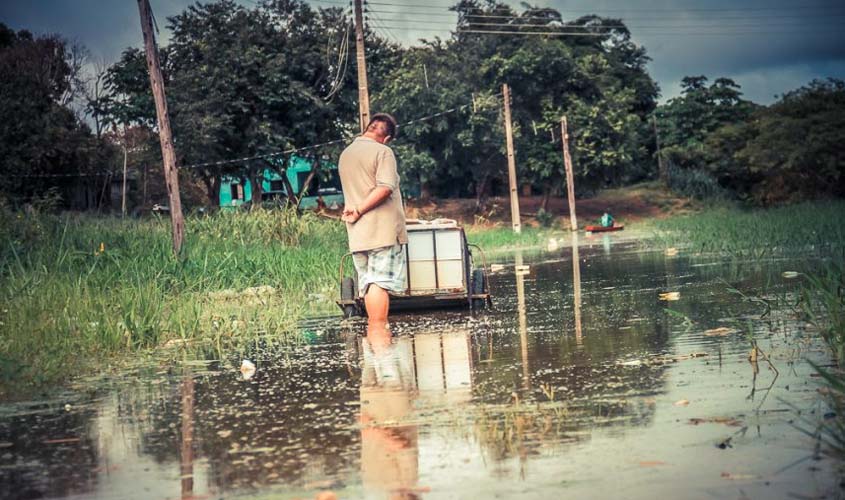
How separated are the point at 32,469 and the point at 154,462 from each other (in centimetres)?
57

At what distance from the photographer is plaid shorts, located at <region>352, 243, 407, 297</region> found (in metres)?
10.9

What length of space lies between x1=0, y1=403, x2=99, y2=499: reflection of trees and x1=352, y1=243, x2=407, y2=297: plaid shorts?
448 cm

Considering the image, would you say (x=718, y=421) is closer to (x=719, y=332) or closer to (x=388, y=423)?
(x=388, y=423)

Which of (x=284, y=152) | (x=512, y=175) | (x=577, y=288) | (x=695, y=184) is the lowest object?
(x=577, y=288)

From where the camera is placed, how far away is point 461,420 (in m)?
5.61

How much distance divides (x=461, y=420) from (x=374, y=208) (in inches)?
211

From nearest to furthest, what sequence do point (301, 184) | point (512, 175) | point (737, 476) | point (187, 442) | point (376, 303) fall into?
point (737, 476) → point (187, 442) → point (376, 303) → point (512, 175) → point (301, 184)

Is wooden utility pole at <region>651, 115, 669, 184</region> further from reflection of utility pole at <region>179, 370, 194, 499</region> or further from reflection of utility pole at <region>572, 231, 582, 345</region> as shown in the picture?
reflection of utility pole at <region>179, 370, 194, 499</region>

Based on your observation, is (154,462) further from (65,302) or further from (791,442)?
(65,302)

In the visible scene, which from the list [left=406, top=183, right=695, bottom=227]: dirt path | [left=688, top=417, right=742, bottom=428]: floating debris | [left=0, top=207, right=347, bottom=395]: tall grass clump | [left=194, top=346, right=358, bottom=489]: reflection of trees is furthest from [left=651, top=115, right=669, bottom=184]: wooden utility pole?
[left=688, top=417, right=742, bottom=428]: floating debris

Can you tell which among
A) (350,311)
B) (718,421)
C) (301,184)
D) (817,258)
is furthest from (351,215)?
(301,184)

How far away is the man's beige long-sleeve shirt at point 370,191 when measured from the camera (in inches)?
423

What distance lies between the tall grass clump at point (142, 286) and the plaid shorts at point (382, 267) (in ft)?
3.57

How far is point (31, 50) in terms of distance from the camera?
55.2 meters
